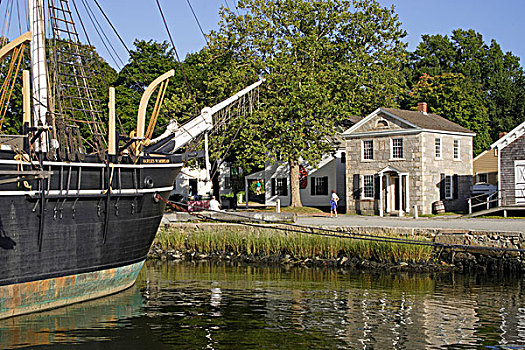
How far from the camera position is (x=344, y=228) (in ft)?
88.5

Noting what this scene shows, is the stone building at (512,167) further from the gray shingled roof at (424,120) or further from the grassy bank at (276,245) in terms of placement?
the grassy bank at (276,245)

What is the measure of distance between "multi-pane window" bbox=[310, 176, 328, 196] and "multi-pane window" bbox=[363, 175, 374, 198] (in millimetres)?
6947

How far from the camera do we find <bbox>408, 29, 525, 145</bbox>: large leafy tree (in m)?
71.1

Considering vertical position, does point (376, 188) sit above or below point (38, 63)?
below

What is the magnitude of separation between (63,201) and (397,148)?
27088 mm

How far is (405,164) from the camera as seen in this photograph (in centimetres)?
3872

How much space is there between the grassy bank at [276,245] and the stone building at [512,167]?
1229cm

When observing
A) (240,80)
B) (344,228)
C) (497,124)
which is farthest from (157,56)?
(497,124)

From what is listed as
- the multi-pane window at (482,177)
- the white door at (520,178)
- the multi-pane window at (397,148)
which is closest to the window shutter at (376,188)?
the multi-pane window at (397,148)

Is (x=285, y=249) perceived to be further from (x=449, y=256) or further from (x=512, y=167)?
(x=512, y=167)

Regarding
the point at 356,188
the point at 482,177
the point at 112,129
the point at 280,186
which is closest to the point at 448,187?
the point at 356,188

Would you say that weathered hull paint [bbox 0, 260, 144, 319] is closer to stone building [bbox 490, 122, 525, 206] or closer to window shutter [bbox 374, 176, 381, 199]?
stone building [bbox 490, 122, 525, 206]

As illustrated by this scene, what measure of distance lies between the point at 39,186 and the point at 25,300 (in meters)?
2.72

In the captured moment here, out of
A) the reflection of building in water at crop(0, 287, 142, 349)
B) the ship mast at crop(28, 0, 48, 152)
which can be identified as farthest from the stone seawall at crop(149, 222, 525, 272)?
the ship mast at crop(28, 0, 48, 152)
